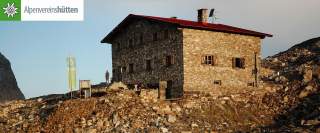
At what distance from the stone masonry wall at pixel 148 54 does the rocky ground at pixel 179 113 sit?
288 centimetres

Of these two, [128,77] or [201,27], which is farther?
[128,77]

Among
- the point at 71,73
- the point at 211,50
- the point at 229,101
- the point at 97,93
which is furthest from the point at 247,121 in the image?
the point at 71,73

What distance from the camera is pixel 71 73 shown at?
39.0 meters

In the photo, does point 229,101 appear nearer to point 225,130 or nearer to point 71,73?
point 225,130

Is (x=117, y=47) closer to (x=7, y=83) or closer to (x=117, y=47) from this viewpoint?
(x=117, y=47)

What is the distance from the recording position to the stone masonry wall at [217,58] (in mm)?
38500

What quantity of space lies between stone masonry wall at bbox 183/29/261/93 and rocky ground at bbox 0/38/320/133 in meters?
1.23

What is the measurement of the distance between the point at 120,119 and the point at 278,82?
23.9m

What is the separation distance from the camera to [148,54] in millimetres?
41938

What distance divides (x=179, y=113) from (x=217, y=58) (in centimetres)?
782

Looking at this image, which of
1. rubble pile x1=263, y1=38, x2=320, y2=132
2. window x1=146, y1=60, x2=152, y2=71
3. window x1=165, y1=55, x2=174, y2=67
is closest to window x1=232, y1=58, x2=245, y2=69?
rubble pile x1=263, y1=38, x2=320, y2=132

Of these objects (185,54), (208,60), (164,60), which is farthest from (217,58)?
(164,60)

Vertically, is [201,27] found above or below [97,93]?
above

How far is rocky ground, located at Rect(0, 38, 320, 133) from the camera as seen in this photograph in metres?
32.9
